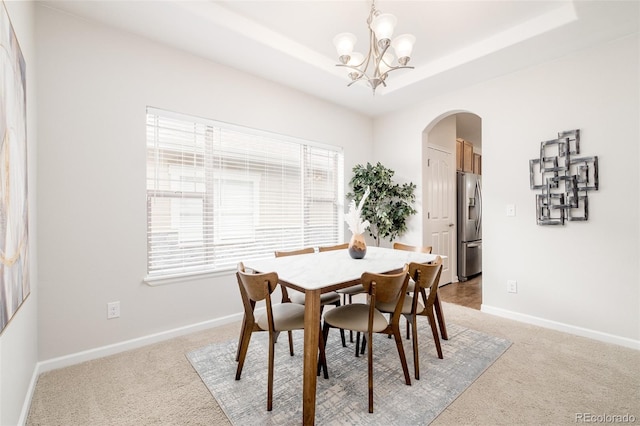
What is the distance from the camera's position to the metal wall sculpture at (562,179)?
8.64 ft

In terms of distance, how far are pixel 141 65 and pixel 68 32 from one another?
47 centimetres

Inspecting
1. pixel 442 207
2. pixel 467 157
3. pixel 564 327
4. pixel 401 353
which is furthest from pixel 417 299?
pixel 467 157

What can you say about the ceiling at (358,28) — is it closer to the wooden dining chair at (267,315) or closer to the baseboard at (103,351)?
the wooden dining chair at (267,315)

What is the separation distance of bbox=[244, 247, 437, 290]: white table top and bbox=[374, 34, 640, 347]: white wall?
131 centimetres

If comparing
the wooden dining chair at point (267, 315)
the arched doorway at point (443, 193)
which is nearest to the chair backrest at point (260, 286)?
the wooden dining chair at point (267, 315)

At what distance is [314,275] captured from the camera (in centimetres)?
181

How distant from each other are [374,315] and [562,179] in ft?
7.66

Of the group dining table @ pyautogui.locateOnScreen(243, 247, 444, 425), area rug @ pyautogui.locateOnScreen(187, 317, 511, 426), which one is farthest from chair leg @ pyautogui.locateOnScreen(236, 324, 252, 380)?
dining table @ pyautogui.locateOnScreen(243, 247, 444, 425)

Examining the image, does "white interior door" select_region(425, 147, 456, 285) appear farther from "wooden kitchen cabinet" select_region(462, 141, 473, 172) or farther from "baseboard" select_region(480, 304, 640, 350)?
"baseboard" select_region(480, 304, 640, 350)

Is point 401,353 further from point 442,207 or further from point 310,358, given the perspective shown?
point 442,207

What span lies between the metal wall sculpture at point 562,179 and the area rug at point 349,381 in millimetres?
1328

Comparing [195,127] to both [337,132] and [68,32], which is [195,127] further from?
[337,132]

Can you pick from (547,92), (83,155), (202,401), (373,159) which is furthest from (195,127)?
(547,92)

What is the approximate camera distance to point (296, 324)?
1.78m
